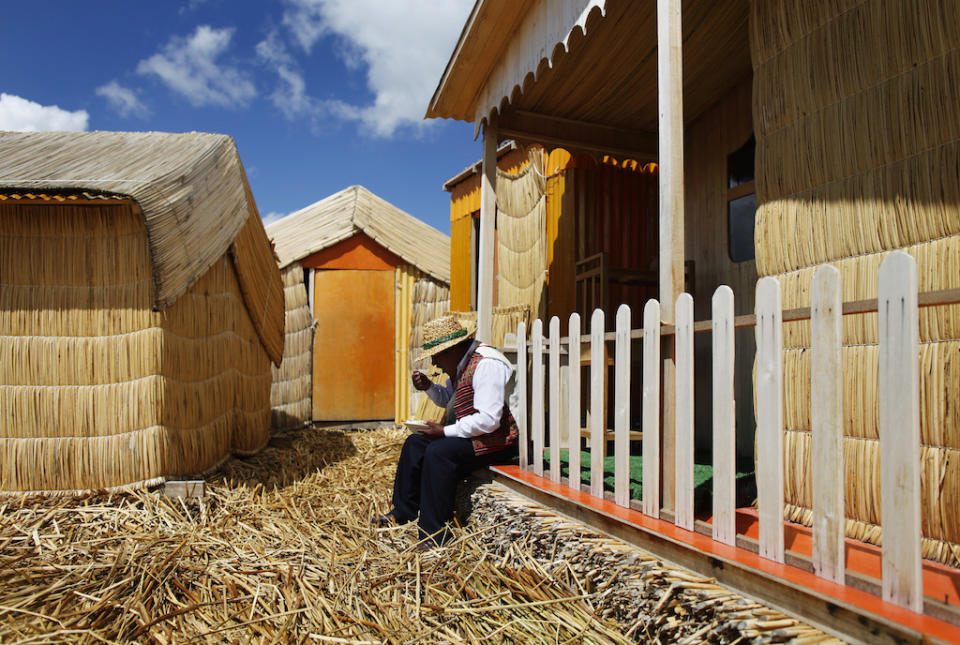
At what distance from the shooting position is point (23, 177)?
4.52 m

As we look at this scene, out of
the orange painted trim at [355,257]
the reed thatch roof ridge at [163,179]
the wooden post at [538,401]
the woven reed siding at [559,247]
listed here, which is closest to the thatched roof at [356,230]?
the orange painted trim at [355,257]

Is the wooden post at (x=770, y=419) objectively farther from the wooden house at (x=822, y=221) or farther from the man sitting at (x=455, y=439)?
the man sitting at (x=455, y=439)

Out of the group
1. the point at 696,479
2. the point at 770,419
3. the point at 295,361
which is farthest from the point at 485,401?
the point at 295,361

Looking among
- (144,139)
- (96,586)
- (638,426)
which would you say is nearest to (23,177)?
(144,139)

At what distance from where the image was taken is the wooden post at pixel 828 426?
1931 millimetres

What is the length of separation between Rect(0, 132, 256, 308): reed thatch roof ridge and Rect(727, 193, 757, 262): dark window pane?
431 centimetres

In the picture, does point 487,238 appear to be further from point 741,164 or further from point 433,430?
point 741,164

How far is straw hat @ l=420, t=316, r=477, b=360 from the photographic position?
4.41m

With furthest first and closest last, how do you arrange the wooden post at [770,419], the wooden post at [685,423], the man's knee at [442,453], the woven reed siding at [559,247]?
the woven reed siding at [559,247] < the man's knee at [442,453] < the wooden post at [685,423] < the wooden post at [770,419]

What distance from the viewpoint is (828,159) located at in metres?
3.11

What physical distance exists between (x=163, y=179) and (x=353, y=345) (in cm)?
595

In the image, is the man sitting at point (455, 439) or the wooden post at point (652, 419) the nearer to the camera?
the wooden post at point (652, 419)

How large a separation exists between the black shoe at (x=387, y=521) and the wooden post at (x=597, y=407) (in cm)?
163

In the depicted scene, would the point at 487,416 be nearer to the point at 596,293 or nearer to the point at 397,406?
the point at 596,293
